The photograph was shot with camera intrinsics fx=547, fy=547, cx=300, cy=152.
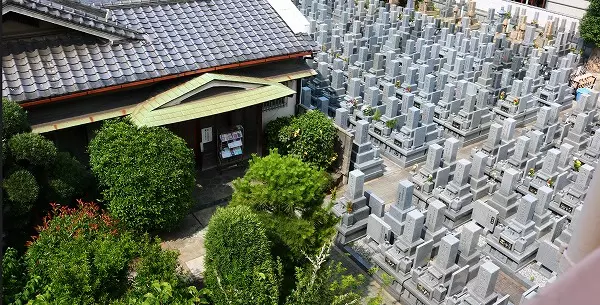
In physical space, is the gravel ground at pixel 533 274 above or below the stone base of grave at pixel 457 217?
below

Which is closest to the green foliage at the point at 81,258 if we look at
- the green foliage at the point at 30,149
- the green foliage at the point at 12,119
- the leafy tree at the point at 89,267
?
the leafy tree at the point at 89,267

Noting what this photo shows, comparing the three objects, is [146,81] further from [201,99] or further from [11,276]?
[11,276]

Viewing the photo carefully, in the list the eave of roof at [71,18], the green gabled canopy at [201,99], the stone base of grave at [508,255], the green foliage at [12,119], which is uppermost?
the eave of roof at [71,18]

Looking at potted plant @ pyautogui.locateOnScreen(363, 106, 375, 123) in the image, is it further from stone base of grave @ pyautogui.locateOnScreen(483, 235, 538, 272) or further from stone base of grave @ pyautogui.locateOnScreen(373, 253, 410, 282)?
stone base of grave @ pyautogui.locateOnScreen(373, 253, 410, 282)

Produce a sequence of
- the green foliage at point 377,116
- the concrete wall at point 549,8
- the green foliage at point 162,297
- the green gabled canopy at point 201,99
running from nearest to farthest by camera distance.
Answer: the green foliage at point 162,297 < the green gabled canopy at point 201,99 < the green foliage at point 377,116 < the concrete wall at point 549,8

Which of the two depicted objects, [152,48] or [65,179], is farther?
[152,48]

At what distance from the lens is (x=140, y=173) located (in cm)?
1195

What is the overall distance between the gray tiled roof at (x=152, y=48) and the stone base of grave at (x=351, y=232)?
518 cm

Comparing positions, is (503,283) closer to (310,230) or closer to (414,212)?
(414,212)

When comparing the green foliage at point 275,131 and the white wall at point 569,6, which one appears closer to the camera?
the green foliage at point 275,131

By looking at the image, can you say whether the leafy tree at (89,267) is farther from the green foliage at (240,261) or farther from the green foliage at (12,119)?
the green foliage at (12,119)

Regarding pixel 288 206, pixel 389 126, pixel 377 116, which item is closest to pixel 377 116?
pixel 377 116

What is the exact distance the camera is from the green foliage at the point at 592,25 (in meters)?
26.0

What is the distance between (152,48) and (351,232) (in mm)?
6966
